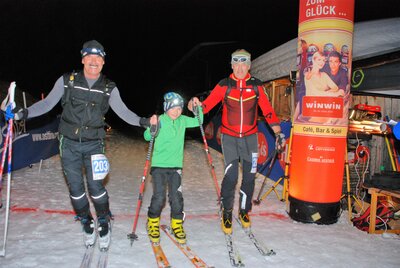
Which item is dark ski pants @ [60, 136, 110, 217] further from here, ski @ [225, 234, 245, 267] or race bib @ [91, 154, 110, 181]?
ski @ [225, 234, 245, 267]

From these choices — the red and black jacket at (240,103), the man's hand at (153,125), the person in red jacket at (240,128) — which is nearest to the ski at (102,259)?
the man's hand at (153,125)

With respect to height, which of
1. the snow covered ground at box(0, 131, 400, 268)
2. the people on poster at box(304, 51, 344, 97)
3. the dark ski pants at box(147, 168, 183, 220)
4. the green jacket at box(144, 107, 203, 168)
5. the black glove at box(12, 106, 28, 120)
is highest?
the people on poster at box(304, 51, 344, 97)

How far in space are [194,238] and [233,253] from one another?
2.40ft

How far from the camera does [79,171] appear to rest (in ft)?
13.7

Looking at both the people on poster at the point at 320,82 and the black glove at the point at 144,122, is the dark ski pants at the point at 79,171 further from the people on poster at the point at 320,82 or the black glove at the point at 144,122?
the people on poster at the point at 320,82

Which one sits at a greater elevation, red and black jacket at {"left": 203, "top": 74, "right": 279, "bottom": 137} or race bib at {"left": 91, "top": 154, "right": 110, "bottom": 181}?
red and black jacket at {"left": 203, "top": 74, "right": 279, "bottom": 137}

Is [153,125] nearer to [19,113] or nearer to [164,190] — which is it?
[164,190]

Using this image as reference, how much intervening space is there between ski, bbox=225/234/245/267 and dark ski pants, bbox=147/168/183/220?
72 centimetres

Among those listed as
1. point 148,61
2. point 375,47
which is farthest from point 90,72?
point 148,61

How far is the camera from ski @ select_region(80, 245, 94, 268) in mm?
3718

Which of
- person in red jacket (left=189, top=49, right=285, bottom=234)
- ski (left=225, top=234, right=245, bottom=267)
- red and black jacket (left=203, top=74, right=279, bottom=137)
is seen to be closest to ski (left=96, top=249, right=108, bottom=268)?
ski (left=225, top=234, right=245, bottom=267)

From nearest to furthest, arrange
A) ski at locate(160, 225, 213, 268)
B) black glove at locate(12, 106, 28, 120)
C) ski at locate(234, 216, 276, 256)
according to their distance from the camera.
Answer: ski at locate(160, 225, 213, 268) < black glove at locate(12, 106, 28, 120) < ski at locate(234, 216, 276, 256)

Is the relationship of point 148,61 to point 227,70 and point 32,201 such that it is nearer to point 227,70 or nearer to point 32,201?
point 227,70

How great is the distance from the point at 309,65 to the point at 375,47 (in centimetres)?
131
